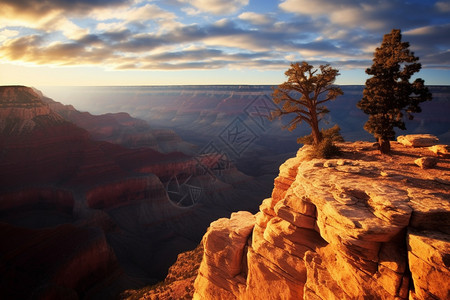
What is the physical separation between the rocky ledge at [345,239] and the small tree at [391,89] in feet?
6.67

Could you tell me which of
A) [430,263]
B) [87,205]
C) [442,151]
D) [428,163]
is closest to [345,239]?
[430,263]

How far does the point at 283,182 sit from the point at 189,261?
18.4m

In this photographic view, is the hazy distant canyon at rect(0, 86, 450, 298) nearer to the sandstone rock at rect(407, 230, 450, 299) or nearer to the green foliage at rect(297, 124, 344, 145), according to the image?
the green foliage at rect(297, 124, 344, 145)

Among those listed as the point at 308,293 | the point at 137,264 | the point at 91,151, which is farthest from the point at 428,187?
the point at 91,151

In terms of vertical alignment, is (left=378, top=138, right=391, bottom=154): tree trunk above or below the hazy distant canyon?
above

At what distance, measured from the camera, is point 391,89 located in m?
15.4

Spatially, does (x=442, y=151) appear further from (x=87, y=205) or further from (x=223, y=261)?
(x=87, y=205)

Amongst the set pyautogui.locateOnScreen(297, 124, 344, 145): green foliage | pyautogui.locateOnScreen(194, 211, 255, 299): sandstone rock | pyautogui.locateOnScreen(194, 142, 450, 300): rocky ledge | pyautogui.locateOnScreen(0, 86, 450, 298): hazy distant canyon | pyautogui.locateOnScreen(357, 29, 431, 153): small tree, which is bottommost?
pyautogui.locateOnScreen(0, 86, 450, 298): hazy distant canyon

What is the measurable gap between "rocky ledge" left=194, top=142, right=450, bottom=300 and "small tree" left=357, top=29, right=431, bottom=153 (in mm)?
2032

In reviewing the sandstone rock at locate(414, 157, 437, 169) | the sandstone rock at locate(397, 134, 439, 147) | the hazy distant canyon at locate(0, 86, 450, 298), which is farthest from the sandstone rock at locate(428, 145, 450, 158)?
the hazy distant canyon at locate(0, 86, 450, 298)

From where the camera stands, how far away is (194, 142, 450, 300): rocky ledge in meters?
7.71

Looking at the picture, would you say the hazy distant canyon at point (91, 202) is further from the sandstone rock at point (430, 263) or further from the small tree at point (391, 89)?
the small tree at point (391, 89)

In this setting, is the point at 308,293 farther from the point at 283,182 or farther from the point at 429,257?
the point at 283,182

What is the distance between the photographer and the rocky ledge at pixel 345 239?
7711 millimetres
